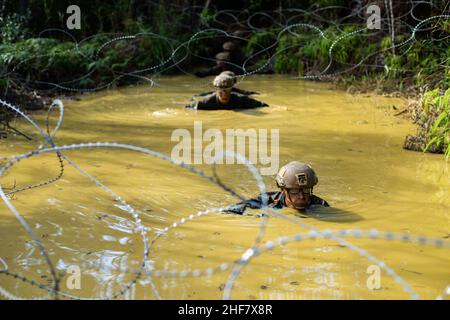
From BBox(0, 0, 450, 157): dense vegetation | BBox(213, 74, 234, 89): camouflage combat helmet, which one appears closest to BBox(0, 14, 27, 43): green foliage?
BBox(0, 0, 450, 157): dense vegetation

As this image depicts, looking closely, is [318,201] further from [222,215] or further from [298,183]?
[222,215]

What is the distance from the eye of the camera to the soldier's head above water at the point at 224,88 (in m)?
12.8

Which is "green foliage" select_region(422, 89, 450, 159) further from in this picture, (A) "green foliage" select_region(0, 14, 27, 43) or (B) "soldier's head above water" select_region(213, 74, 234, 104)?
(A) "green foliage" select_region(0, 14, 27, 43)

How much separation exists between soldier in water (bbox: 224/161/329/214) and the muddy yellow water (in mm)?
142

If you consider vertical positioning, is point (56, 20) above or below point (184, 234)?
above

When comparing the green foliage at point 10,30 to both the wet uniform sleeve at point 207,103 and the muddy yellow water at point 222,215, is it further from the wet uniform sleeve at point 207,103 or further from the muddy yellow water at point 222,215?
the wet uniform sleeve at point 207,103

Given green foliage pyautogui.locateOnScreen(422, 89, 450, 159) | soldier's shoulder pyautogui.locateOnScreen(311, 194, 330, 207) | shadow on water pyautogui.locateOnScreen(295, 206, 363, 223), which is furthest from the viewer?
green foliage pyautogui.locateOnScreen(422, 89, 450, 159)

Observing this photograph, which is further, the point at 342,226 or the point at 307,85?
the point at 307,85

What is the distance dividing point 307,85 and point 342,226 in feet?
30.9

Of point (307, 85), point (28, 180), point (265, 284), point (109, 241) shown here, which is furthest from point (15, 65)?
point (265, 284)

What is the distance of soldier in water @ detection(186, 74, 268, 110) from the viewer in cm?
1279
